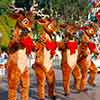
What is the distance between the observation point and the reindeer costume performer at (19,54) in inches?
Answer: 372

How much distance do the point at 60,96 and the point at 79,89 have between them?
2.42 feet

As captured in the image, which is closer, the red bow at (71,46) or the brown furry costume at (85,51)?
the red bow at (71,46)

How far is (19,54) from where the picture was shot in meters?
9.48

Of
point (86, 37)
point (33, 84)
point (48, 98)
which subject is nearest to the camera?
point (48, 98)

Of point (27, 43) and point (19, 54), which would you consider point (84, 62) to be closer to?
point (27, 43)

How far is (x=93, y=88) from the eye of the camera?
496 inches

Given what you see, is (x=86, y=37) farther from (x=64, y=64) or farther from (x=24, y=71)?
(x=24, y=71)

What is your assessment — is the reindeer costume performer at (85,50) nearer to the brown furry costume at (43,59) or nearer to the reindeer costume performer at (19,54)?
the brown furry costume at (43,59)

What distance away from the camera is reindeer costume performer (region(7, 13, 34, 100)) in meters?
9.46

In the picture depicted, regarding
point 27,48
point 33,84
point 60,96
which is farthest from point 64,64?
point 33,84

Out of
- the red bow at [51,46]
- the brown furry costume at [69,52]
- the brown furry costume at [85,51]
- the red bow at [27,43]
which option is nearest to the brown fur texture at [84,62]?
the brown furry costume at [85,51]

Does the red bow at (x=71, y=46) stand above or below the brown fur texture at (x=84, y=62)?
above

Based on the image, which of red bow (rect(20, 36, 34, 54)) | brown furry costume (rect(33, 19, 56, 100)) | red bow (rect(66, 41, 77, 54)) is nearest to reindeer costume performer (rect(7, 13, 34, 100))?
red bow (rect(20, 36, 34, 54))

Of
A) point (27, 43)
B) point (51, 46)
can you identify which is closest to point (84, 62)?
point (51, 46)
